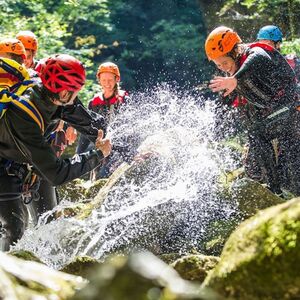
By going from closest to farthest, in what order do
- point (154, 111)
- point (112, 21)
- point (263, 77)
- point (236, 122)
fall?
1. point (263, 77)
2. point (236, 122)
3. point (154, 111)
4. point (112, 21)

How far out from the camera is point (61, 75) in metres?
5.55

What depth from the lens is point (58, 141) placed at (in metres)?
8.46

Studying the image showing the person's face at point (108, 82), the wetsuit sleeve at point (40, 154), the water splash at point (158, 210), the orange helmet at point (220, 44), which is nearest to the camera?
the wetsuit sleeve at point (40, 154)

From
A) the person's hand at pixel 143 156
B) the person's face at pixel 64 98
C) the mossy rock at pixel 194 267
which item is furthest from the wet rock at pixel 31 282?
the person's hand at pixel 143 156

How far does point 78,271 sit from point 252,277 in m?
2.03

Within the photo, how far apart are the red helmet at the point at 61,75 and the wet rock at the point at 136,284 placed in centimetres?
369

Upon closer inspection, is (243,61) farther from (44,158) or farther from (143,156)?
(44,158)

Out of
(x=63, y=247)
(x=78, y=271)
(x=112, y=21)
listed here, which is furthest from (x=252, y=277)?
(x=112, y=21)

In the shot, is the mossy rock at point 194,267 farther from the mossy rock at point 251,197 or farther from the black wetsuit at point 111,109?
the black wetsuit at point 111,109

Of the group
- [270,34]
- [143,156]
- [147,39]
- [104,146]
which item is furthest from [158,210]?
[147,39]

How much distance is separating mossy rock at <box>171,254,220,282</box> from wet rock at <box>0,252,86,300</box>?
1.00 meters

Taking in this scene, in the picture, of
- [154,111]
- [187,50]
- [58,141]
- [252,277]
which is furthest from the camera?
[187,50]

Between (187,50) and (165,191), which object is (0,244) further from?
(187,50)

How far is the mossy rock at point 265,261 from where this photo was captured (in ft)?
9.11
